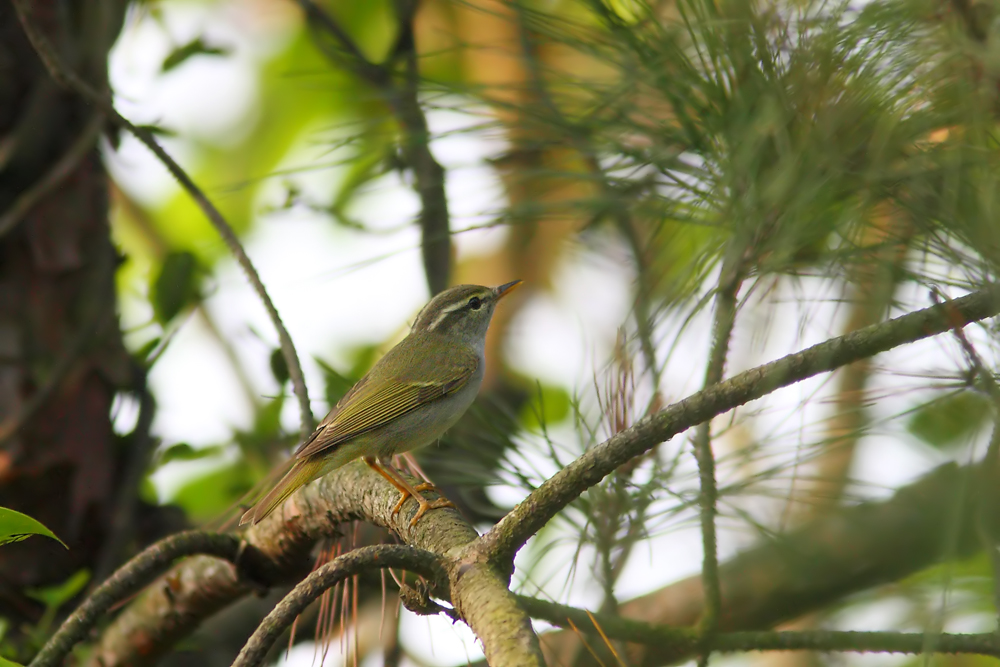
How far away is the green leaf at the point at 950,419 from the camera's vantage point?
188cm

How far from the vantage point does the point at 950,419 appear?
2494 mm

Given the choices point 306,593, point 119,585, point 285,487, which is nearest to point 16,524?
point 306,593

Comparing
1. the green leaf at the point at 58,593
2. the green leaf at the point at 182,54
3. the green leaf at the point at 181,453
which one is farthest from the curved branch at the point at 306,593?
the green leaf at the point at 182,54

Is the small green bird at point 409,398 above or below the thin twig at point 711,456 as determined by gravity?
above

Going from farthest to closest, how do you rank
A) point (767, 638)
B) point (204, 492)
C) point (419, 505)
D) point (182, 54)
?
point (204, 492) → point (182, 54) → point (419, 505) → point (767, 638)

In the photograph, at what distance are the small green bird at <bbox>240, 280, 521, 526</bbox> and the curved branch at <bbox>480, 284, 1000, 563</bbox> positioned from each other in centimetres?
99

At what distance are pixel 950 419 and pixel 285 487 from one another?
2.02 meters

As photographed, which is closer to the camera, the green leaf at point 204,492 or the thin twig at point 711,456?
the thin twig at point 711,456

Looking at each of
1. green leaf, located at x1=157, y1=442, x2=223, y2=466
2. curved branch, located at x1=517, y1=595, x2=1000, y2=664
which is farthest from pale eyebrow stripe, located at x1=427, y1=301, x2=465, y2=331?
curved branch, located at x1=517, y1=595, x2=1000, y2=664

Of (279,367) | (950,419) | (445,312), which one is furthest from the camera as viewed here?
(445,312)

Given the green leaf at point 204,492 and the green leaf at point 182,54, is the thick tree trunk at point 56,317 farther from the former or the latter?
the green leaf at point 204,492

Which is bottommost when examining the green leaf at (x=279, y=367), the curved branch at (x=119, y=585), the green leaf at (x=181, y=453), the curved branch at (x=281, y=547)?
the curved branch at (x=119, y=585)

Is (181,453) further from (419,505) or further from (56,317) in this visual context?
(419,505)

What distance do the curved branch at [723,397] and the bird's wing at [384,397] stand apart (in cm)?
154
